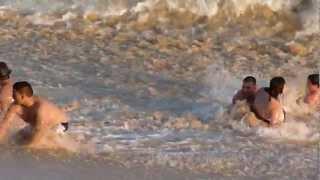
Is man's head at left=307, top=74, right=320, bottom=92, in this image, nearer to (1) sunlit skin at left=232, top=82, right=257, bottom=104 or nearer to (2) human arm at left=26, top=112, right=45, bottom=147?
(1) sunlit skin at left=232, top=82, right=257, bottom=104

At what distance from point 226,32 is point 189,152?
559 cm

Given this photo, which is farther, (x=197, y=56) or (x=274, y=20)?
(x=274, y=20)

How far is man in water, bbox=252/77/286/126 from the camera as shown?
7109 mm

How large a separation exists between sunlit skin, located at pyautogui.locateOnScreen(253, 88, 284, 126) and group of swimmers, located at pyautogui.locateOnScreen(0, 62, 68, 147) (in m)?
1.62

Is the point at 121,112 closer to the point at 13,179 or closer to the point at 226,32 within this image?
the point at 13,179

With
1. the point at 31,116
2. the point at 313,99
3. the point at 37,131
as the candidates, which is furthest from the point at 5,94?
the point at 313,99

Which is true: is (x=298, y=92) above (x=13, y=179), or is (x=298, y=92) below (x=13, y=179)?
above

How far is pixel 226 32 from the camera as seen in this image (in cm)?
1190

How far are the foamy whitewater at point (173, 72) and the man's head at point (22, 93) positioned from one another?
457mm

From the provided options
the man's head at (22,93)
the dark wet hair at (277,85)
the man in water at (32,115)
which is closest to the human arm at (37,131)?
the man in water at (32,115)

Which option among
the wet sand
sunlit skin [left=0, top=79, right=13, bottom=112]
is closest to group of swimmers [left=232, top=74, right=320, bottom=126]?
the wet sand

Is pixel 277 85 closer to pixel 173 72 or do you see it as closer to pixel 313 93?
A: pixel 313 93

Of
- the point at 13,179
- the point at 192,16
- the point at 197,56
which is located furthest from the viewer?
the point at 192,16

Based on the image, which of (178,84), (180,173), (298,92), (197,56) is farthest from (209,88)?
(180,173)
